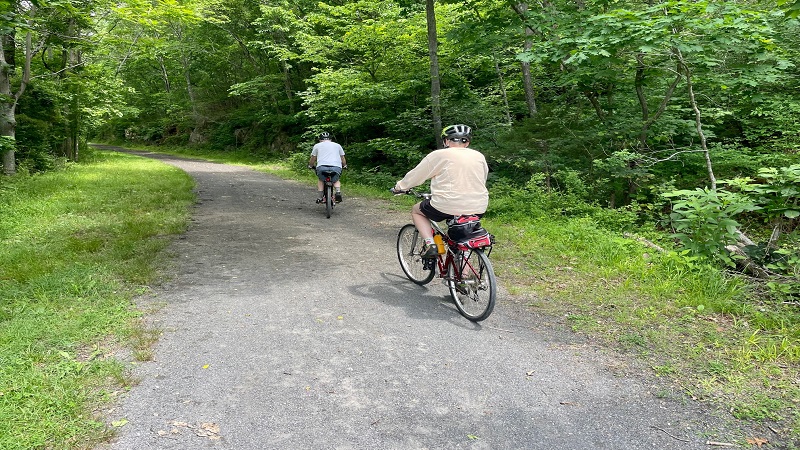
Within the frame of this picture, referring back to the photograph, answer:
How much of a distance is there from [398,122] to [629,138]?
Answer: 7.86 m

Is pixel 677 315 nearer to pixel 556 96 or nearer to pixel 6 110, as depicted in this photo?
pixel 556 96

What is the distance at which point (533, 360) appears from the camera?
3.83 meters

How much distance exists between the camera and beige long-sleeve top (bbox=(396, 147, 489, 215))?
4.60 metres

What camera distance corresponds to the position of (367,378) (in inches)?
136

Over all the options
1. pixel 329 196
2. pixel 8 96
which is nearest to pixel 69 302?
pixel 329 196

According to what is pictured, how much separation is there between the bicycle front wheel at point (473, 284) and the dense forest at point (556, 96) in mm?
2602

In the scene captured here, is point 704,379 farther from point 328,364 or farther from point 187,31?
point 187,31

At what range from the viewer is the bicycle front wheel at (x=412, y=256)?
5637 mm

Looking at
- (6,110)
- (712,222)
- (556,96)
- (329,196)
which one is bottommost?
(329,196)

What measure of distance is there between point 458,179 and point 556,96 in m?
8.58

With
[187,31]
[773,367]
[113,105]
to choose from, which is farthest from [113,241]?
[187,31]

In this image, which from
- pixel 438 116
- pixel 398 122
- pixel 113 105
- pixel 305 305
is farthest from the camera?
pixel 113 105

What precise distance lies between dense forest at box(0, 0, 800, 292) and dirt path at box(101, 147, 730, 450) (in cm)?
288

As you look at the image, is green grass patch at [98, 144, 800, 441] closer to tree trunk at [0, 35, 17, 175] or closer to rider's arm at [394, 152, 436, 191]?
rider's arm at [394, 152, 436, 191]
